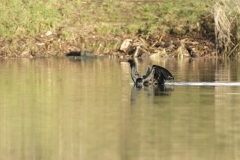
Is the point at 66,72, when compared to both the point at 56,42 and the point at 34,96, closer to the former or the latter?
the point at 34,96

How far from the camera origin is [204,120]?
46.2ft

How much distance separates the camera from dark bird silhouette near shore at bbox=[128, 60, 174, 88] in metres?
21.0

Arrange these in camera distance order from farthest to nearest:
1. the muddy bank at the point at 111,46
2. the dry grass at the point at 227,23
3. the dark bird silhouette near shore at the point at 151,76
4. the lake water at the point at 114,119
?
the muddy bank at the point at 111,46
the dry grass at the point at 227,23
the dark bird silhouette near shore at the point at 151,76
the lake water at the point at 114,119

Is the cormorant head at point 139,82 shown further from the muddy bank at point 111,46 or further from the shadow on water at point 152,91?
the muddy bank at point 111,46

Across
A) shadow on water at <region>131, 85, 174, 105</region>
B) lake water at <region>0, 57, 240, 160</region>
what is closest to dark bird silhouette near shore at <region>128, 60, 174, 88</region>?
shadow on water at <region>131, 85, 174, 105</region>

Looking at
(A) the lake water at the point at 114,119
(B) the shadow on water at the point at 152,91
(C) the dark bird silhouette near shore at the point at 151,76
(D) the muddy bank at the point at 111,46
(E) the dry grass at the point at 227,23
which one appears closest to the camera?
(A) the lake water at the point at 114,119

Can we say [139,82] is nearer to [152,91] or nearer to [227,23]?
[152,91]

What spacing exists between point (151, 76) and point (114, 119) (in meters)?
6.99

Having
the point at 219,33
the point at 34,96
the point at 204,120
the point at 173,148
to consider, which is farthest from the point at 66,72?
the point at 173,148

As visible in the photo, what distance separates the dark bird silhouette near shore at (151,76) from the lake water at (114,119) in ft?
1.14

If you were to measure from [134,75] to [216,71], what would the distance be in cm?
662

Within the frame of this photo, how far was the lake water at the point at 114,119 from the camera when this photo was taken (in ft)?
36.7

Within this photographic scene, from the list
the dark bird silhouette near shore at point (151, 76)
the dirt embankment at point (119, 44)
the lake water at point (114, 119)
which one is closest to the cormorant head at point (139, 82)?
the dark bird silhouette near shore at point (151, 76)

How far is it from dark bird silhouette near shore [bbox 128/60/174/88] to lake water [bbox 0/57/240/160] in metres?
0.35
